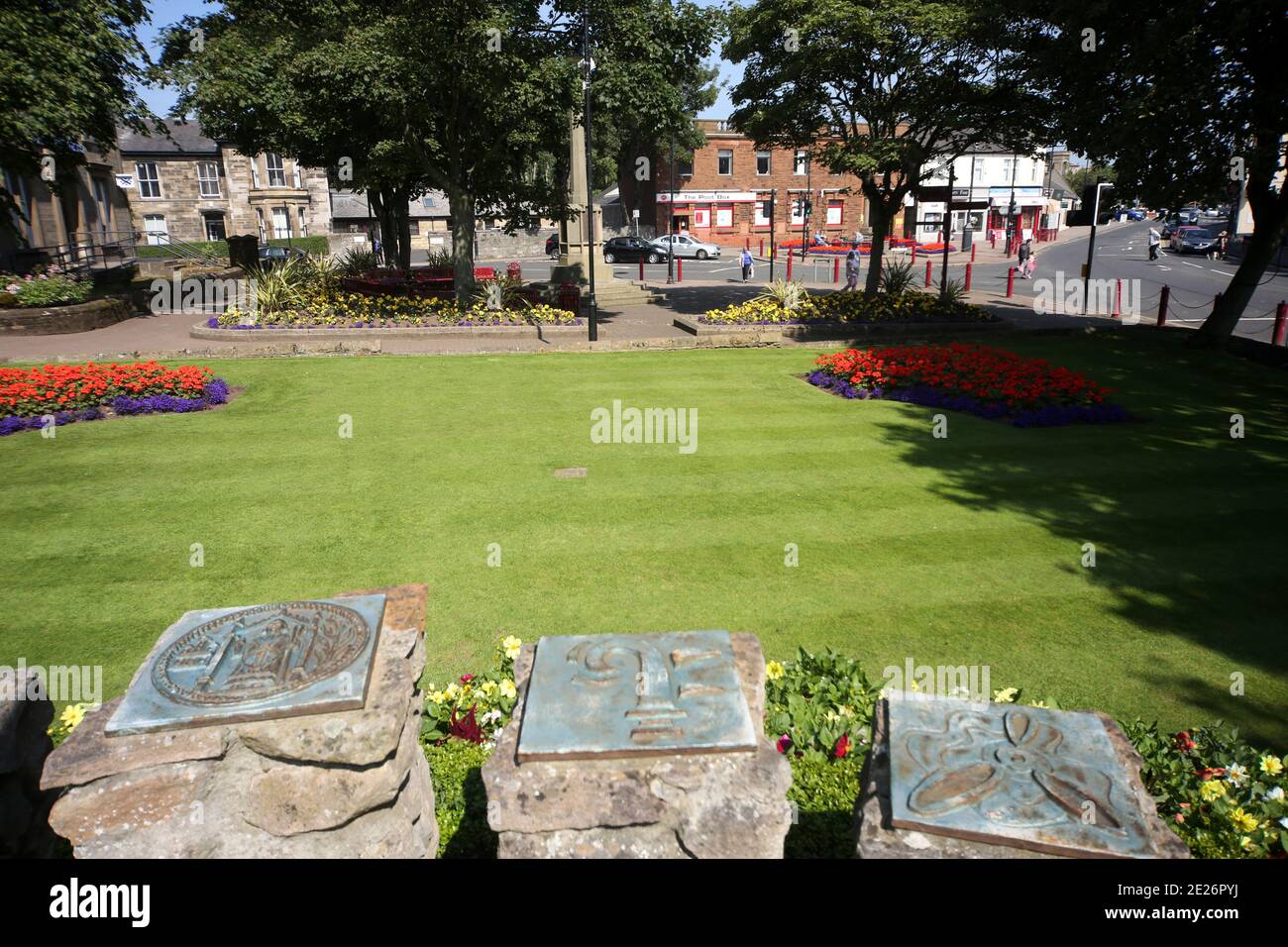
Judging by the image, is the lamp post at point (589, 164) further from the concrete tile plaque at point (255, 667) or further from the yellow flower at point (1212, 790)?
the yellow flower at point (1212, 790)

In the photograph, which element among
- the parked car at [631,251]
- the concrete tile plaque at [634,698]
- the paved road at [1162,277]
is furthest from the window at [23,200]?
the concrete tile plaque at [634,698]

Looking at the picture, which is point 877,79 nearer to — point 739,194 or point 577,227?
point 577,227

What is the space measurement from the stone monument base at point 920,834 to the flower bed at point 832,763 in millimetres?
866

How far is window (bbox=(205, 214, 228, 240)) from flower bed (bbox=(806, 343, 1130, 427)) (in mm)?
56146

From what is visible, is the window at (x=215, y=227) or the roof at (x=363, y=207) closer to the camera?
the window at (x=215, y=227)

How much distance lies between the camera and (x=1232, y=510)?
384 inches

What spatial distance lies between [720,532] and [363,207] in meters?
62.9

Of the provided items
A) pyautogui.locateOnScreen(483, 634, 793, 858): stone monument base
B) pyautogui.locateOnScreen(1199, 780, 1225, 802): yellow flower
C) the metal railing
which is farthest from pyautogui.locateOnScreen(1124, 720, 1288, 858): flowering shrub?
the metal railing

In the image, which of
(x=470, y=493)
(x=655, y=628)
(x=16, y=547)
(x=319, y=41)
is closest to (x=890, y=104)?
(x=319, y=41)

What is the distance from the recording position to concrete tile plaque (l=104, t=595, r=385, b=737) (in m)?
3.50

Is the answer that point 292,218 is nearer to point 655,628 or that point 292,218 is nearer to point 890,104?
point 890,104

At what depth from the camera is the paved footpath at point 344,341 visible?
1886cm

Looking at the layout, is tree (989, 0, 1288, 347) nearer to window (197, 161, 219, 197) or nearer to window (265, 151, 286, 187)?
window (265, 151, 286, 187)

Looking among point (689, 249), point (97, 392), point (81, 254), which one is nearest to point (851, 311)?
point (97, 392)
